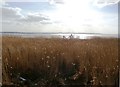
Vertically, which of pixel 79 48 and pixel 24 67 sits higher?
pixel 79 48

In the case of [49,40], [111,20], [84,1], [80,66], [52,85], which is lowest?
[52,85]

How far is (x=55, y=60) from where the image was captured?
2.79m

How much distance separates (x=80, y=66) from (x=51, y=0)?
2.15ft

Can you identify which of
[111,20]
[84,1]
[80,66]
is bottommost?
[80,66]

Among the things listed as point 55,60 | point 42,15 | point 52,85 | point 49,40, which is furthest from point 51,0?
point 52,85

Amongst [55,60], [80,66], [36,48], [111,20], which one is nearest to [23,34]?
[36,48]

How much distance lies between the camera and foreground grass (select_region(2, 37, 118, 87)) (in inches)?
109

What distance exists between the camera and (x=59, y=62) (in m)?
2.79

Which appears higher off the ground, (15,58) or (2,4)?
(2,4)

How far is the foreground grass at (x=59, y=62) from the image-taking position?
109 inches

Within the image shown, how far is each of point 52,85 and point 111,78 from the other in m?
0.54

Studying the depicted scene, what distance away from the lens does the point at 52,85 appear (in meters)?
2.80

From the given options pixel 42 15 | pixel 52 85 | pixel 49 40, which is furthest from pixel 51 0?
pixel 52 85

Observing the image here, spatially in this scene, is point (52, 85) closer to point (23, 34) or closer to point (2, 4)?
point (23, 34)
